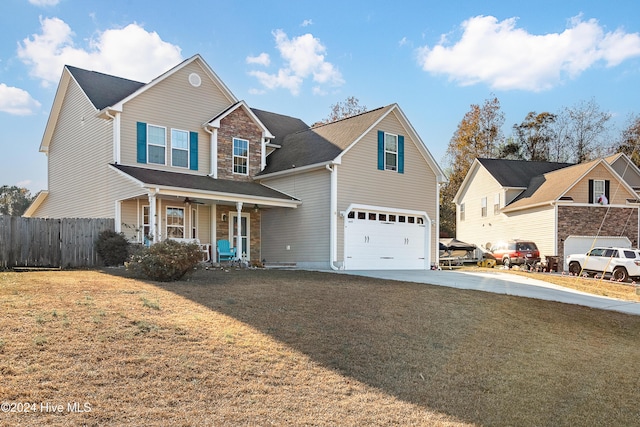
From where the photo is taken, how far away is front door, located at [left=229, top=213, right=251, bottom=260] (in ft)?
66.8

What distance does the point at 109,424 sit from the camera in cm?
443

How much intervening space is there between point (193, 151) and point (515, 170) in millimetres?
24831

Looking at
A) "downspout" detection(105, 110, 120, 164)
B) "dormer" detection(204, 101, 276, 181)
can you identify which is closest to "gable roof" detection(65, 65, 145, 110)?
"downspout" detection(105, 110, 120, 164)

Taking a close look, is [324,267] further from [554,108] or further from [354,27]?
[554,108]

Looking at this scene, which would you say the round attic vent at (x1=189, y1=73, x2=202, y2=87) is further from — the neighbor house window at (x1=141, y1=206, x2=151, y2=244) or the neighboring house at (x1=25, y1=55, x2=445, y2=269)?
the neighbor house window at (x1=141, y1=206, x2=151, y2=244)

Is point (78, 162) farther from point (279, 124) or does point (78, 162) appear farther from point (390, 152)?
point (390, 152)

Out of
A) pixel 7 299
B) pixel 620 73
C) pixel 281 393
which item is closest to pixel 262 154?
pixel 7 299

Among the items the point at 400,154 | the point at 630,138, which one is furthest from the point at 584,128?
the point at 400,154

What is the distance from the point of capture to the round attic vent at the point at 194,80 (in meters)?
20.3

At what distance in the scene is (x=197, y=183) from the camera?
1794cm

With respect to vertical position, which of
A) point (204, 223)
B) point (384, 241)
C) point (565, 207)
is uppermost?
point (565, 207)

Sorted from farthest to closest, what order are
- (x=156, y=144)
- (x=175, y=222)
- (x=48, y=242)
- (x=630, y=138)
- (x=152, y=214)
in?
1. (x=630, y=138)
2. (x=156, y=144)
3. (x=175, y=222)
4. (x=48, y=242)
5. (x=152, y=214)

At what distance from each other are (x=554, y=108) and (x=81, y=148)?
146ft

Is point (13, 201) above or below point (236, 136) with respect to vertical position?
below
